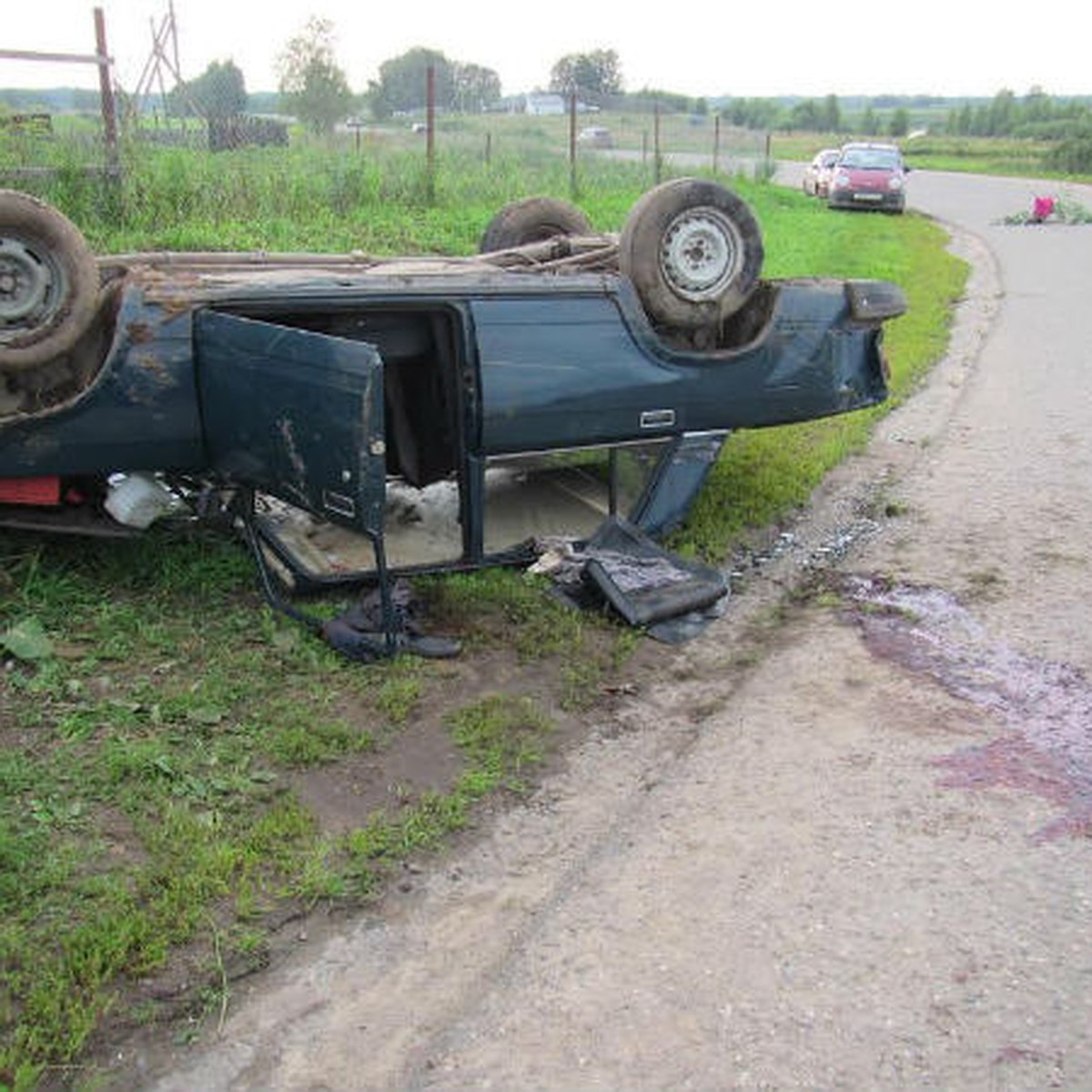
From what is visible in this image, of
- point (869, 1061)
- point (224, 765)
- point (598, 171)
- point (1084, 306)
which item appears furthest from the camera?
point (598, 171)

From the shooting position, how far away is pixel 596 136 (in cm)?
2762

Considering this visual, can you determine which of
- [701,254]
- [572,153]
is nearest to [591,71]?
[572,153]

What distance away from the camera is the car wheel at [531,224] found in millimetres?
7543

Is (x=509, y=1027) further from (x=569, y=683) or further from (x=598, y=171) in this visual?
(x=598, y=171)

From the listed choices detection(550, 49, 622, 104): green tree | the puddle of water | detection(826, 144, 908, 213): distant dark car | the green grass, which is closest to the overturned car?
the green grass

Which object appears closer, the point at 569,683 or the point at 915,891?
the point at 915,891

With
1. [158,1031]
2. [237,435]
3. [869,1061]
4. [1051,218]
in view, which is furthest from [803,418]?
[1051,218]

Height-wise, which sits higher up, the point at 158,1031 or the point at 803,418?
the point at 803,418

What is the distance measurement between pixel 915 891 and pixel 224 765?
7.25 feet

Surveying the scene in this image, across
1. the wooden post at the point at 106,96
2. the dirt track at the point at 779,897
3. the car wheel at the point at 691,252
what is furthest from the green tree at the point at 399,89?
the dirt track at the point at 779,897

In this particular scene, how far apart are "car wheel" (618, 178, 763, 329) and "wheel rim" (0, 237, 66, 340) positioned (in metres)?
2.56

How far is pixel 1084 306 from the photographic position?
14680mm

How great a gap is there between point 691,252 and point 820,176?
2475 centimetres

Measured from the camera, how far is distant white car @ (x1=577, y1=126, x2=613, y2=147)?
2580cm
